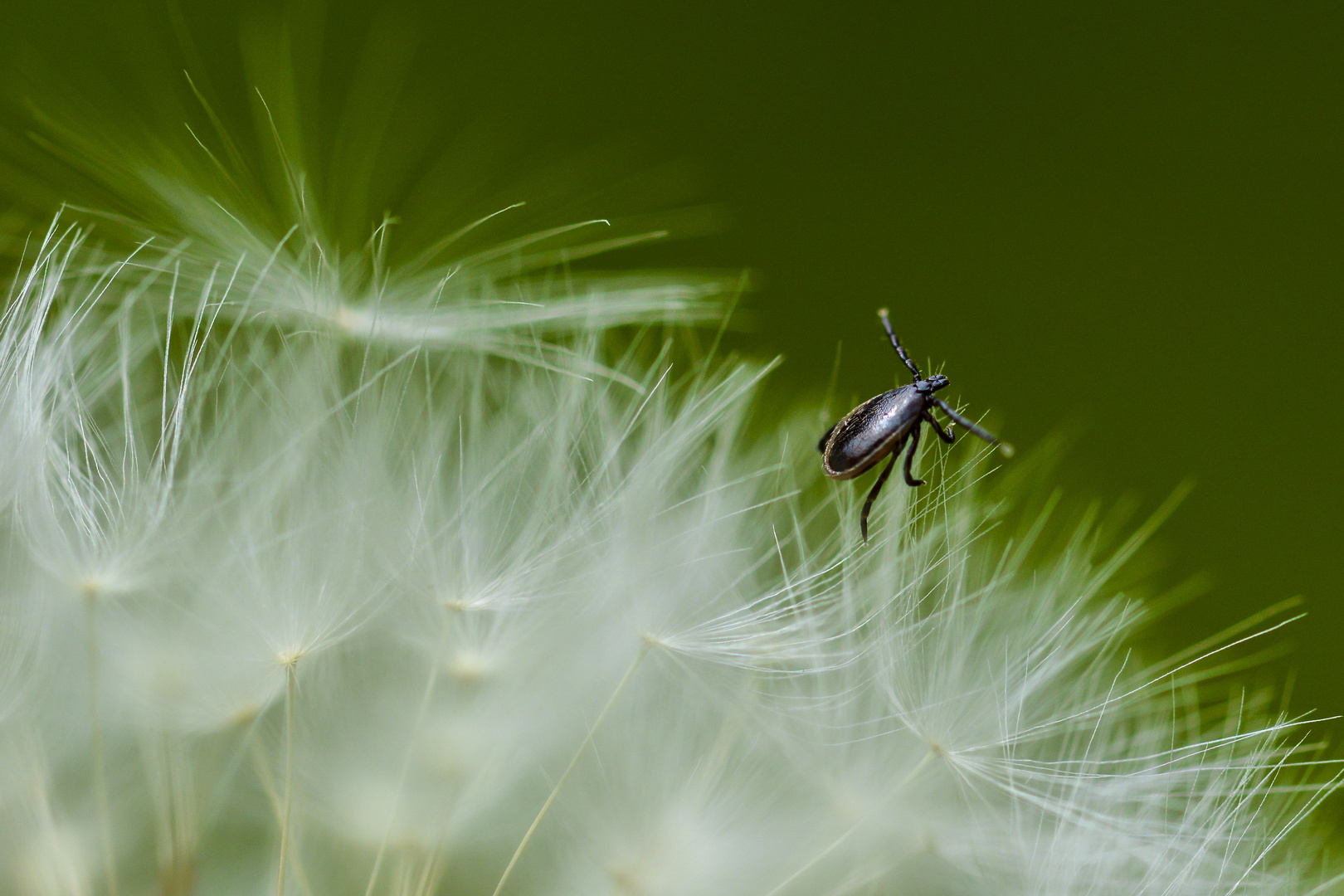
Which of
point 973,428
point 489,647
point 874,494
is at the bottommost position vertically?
point 489,647

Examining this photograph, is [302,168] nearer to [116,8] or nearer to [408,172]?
[408,172]

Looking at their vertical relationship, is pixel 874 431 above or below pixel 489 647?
above

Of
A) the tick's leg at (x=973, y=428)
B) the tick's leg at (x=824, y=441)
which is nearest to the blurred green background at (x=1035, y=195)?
the tick's leg at (x=824, y=441)

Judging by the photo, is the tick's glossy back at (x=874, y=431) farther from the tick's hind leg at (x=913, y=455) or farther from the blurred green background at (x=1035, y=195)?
the blurred green background at (x=1035, y=195)

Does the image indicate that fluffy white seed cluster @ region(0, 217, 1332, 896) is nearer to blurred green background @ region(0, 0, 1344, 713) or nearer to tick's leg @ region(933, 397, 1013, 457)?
tick's leg @ region(933, 397, 1013, 457)

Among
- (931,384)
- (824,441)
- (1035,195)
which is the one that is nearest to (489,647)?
(824,441)

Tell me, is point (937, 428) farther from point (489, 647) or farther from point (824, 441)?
point (489, 647)
